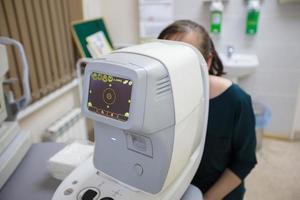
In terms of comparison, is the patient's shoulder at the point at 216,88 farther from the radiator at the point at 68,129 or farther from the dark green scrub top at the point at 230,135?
the radiator at the point at 68,129

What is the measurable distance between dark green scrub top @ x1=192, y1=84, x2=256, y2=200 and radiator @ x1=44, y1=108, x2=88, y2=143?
1288 mm

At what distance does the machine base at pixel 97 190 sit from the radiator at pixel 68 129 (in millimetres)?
1298

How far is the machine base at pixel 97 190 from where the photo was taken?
0.70 meters

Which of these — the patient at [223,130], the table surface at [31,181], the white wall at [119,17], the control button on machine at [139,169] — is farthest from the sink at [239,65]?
the control button on machine at [139,169]

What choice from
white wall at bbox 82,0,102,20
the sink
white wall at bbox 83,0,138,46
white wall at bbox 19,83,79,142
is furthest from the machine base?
white wall at bbox 83,0,138,46

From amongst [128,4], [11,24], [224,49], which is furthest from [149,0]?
[11,24]

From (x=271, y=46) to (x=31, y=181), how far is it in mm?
2434

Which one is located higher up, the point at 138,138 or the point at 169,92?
the point at 169,92

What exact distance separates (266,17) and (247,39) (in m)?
0.25

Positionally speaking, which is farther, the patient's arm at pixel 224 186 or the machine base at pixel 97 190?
the patient's arm at pixel 224 186

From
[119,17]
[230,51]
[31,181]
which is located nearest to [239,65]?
[230,51]

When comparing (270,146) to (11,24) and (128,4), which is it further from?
(11,24)

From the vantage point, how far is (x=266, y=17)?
8.62 feet

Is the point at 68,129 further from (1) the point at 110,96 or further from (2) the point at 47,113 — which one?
(1) the point at 110,96
